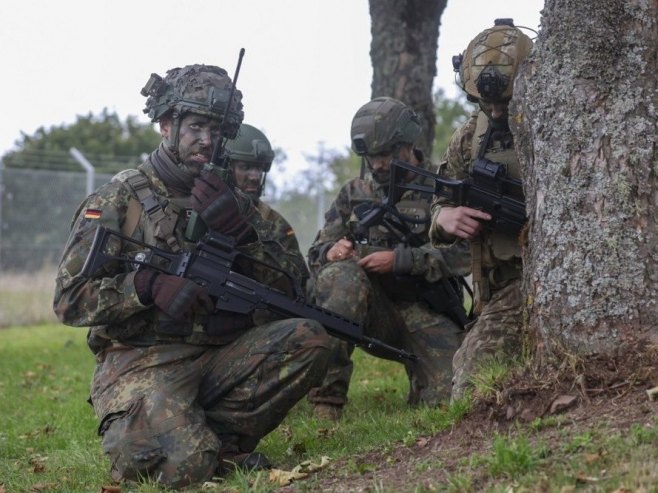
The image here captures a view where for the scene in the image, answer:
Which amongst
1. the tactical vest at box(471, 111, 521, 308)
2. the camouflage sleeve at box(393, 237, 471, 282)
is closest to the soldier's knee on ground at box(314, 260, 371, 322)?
the camouflage sleeve at box(393, 237, 471, 282)

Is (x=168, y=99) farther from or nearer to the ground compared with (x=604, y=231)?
farther from the ground

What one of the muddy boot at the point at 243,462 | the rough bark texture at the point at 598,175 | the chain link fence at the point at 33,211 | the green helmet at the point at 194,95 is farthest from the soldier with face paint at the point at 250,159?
the chain link fence at the point at 33,211

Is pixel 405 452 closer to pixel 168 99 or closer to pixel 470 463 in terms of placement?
pixel 470 463

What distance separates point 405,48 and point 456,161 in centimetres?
291

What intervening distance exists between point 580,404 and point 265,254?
206cm

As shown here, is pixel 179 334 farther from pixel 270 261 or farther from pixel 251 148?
pixel 251 148

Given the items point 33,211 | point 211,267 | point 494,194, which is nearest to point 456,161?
point 494,194

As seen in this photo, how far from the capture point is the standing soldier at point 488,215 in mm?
5449

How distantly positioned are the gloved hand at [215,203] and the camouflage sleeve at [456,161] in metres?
1.31

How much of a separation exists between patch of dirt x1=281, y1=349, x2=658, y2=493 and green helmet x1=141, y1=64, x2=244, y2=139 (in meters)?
2.04

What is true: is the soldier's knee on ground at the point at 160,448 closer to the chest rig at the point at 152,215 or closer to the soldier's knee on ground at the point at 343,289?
the chest rig at the point at 152,215

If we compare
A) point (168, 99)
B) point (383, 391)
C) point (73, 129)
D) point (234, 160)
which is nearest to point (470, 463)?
point (168, 99)

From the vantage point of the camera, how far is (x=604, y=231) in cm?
429

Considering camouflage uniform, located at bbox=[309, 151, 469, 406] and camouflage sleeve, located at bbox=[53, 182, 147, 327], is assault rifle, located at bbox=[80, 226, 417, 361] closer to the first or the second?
camouflage sleeve, located at bbox=[53, 182, 147, 327]
